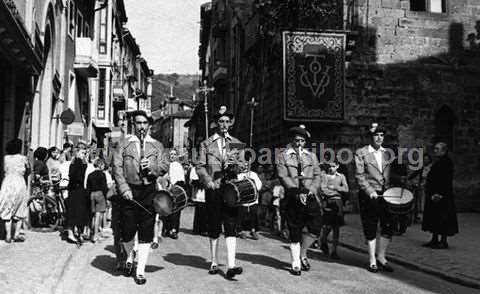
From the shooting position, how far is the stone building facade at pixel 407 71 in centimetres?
1912

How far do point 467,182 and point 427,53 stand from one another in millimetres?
4671

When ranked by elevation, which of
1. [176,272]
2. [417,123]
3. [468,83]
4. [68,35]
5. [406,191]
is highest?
[68,35]

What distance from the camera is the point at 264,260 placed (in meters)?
8.62

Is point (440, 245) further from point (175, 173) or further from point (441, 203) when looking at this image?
point (175, 173)

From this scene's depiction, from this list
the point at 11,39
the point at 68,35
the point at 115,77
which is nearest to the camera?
the point at 11,39

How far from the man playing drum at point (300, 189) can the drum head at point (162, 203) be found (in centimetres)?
159

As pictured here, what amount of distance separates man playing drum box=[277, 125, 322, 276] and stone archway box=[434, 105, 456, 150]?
1356 centimetres

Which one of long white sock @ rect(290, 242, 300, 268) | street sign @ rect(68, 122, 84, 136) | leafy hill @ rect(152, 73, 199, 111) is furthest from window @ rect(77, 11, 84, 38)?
leafy hill @ rect(152, 73, 199, 111)

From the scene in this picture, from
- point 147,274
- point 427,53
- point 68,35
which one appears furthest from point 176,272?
point 68,35

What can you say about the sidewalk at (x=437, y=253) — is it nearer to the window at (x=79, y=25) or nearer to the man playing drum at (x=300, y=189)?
the man playing drum at (x=300, y=189)

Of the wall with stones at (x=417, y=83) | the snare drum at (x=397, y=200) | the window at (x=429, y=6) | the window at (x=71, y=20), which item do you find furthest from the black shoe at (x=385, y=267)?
the window at (x=71, y=20)

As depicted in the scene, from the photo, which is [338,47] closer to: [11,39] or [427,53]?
[427,53]

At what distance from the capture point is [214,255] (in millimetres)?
7266

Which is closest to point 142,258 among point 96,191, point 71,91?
point 96,191
